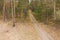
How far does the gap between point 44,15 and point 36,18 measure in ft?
4.05

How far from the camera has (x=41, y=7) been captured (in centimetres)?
1619

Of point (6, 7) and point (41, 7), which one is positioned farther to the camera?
point (6, 7)

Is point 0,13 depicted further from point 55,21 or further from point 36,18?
point 55,21

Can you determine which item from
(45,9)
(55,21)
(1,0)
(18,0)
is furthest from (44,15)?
(1,0)

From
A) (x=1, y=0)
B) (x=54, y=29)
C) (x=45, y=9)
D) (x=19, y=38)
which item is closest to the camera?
(x=19, y=38)

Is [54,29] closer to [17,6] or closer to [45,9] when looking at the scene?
[45,9]

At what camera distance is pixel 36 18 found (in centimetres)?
1689

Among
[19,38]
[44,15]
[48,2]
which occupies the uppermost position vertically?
[48,2]

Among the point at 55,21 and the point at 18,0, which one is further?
the point at 18,0

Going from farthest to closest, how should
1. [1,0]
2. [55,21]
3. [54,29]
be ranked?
[1,0]
[55,21]
[54,29]

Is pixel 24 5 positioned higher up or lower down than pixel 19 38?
higher up

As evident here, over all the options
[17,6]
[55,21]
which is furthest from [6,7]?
[55,21]

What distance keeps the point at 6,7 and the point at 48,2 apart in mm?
5603

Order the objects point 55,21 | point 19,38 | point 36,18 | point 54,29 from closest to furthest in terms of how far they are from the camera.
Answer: point 19,38 → point 54,29 → point 55,21 → point 36,18
